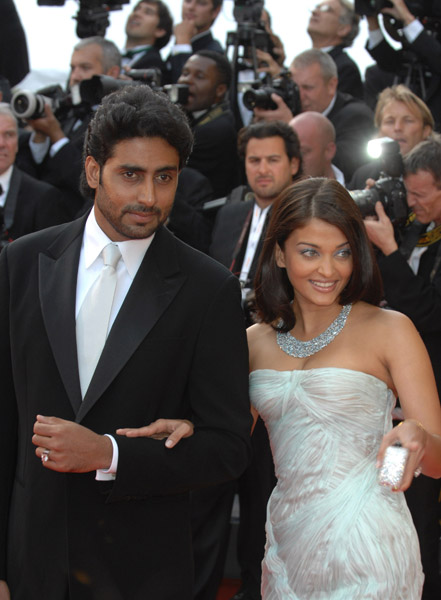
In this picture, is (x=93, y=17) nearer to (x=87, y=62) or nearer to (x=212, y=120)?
(x=87, y=62)

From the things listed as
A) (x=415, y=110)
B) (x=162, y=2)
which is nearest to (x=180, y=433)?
(x=415, y=110)

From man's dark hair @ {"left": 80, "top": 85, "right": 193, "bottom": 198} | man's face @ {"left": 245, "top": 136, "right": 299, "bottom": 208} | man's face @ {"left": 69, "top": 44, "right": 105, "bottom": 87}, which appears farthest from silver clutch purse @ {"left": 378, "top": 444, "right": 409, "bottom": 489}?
man's face @ {"left": 69, "top": 44, "right": 105, "bottom": 87}

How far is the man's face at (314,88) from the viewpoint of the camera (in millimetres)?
5504

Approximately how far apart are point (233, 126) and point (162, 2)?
1.84 meters

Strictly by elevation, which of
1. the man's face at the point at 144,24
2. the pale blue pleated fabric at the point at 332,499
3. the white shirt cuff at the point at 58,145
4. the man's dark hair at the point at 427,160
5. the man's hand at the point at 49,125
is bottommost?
the pale blue pleated fabric at the point at 332,499

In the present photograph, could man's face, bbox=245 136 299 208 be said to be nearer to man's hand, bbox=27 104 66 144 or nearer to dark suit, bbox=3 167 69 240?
dark suit, bbox=3 167 69 240

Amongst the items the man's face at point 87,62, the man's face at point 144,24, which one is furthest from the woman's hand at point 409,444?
the man's face at point 144,24

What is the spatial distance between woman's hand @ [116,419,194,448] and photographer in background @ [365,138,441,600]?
5.92 ft

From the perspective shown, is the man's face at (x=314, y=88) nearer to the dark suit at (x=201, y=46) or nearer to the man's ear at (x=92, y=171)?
the dark suit at (x=201, y=46)

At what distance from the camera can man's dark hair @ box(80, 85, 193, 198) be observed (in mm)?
2076

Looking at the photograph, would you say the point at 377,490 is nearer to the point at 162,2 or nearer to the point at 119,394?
→ the point at 119,394

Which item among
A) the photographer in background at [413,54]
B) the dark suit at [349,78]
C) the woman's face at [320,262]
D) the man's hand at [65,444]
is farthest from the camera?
the dark suit at [349,78]

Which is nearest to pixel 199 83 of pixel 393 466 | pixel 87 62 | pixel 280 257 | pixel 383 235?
pixel 87 62

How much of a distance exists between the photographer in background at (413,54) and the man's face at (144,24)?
1.79 metres
